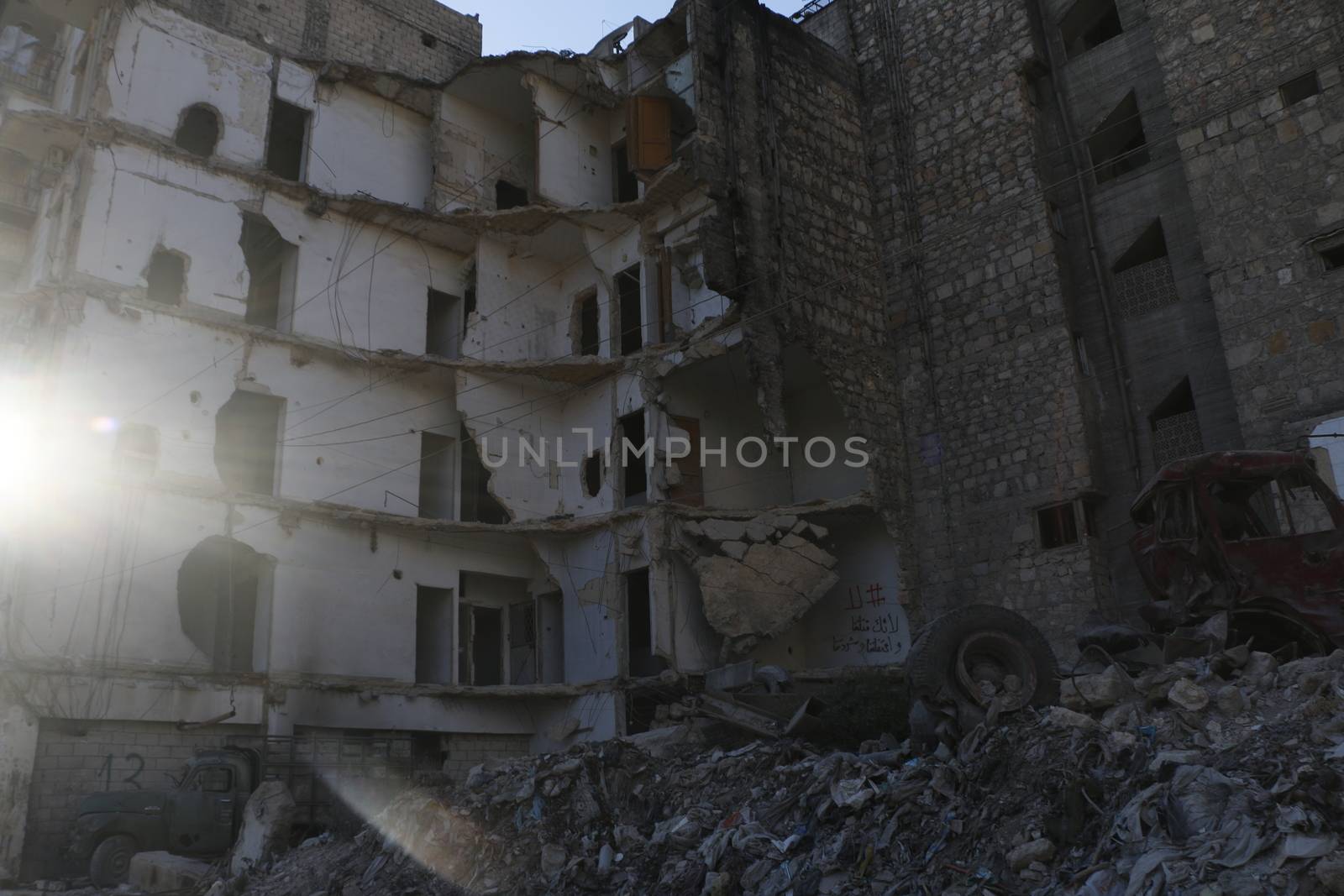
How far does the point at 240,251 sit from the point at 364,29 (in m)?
8.41

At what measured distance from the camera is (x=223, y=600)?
19469mm

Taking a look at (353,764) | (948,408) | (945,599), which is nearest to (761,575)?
(945,599)

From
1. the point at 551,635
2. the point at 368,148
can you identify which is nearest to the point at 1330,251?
the point at 551,635

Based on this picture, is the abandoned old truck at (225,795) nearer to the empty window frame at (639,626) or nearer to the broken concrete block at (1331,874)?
the empty window frame at (639,626)

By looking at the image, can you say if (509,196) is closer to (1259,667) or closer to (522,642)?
(522,642)

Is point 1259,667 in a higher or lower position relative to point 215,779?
higher

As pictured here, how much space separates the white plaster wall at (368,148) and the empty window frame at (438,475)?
16.4ft

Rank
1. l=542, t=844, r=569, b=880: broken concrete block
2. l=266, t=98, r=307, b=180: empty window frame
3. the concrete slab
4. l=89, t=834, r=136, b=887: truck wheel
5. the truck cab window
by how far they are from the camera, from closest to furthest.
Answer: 1. l=542, t=844, r=569, b=880: broken concrete block
2. the concrete slab
3. l=89, t=834, r=136, b=887: truck wheel
4. the truck cab window
5. l=266, t=98, r=307, b=180: empty window frame

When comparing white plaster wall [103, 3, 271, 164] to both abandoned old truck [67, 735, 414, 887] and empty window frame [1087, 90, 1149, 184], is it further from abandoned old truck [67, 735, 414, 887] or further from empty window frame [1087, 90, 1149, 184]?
empty window frame [1087, 90, 1149, 184]

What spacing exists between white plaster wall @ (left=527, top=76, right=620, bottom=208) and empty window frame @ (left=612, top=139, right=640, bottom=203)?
100 mm

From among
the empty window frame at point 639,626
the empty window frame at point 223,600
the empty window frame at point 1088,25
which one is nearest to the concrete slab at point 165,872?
the empty window frame at point 223,600

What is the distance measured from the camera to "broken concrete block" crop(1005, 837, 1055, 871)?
287 inches

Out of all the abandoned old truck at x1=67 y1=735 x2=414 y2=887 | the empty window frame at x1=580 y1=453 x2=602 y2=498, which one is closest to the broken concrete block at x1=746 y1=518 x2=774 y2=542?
the empty window frame at x1=580 y1=453 x2=602 y2=498

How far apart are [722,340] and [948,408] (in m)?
4.22
